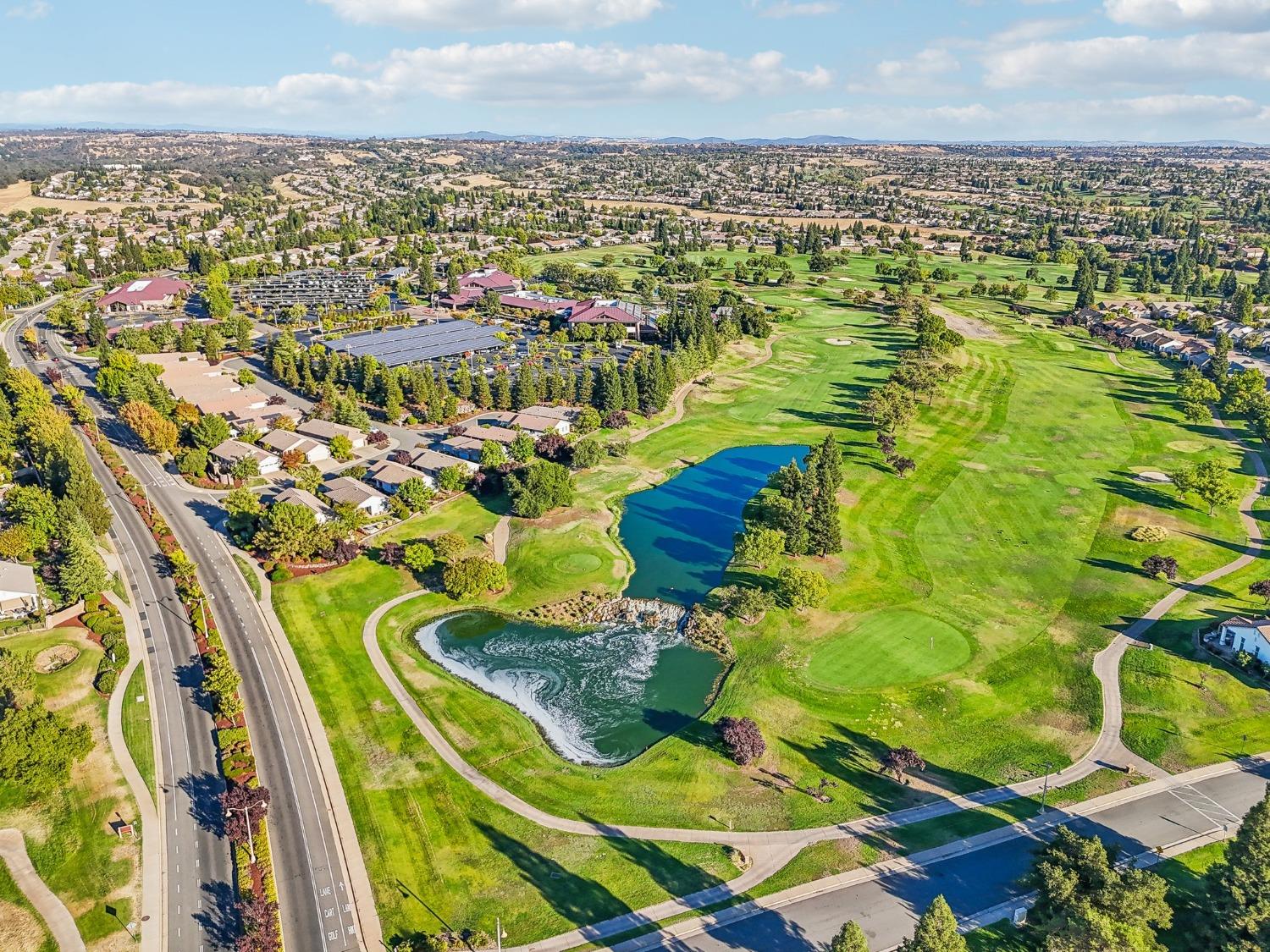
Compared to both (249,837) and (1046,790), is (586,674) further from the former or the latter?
(1046,790)

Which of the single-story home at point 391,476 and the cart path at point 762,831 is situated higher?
the single-story home at point 391,476

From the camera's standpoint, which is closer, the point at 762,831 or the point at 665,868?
the point at 665,868

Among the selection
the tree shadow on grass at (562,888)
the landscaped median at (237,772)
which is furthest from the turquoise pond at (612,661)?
the landscaped median at (237,772)

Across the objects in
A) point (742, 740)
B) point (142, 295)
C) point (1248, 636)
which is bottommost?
point (742, 740)

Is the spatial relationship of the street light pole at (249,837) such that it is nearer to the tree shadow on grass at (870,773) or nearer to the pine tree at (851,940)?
the pine tree at (851,940)

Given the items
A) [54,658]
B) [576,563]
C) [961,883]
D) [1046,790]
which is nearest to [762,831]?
[961,883]

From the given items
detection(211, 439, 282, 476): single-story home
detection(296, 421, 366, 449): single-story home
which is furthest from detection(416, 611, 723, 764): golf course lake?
detection(296, 421, 366, 449): single-story home
